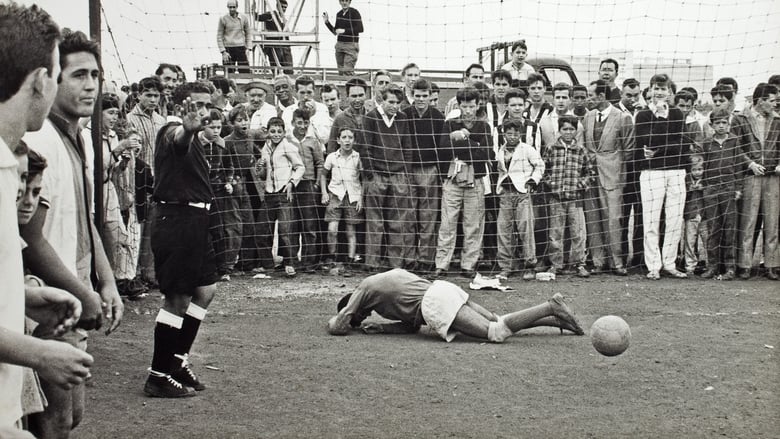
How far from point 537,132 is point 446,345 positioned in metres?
4.42

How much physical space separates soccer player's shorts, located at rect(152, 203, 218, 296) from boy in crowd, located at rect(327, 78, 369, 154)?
5.12 m

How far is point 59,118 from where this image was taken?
380cm

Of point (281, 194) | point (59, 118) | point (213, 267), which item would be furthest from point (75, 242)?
point (281, 194)

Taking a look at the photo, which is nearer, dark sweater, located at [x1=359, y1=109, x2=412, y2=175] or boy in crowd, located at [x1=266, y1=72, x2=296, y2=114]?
dark sweater, located at [x1=359, y1=109, x2=412, y2=175]

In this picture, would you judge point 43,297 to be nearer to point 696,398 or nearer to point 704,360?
point 696,398

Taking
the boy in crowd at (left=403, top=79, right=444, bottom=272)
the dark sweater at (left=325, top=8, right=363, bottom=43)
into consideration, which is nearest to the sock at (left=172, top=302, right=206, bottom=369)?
the boy in crowd at (left=403, top=79, right=444, bottom=272)

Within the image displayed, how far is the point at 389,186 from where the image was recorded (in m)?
10.5

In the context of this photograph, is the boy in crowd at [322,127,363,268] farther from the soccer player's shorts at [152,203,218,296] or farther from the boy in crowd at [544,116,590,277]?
the soccer player's shorts at [152,203,218,296]

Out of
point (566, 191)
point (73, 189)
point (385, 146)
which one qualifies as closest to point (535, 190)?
point (566, 191)

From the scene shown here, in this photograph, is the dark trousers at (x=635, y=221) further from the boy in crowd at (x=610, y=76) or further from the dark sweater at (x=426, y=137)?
the dark sweater at (x=426, y=137)

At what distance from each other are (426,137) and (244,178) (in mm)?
2246

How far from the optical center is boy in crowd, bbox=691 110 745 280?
10.6 meters

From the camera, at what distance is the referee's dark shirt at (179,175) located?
18.1 feet

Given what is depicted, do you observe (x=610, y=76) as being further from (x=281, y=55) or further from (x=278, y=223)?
(x=281, y=55)
